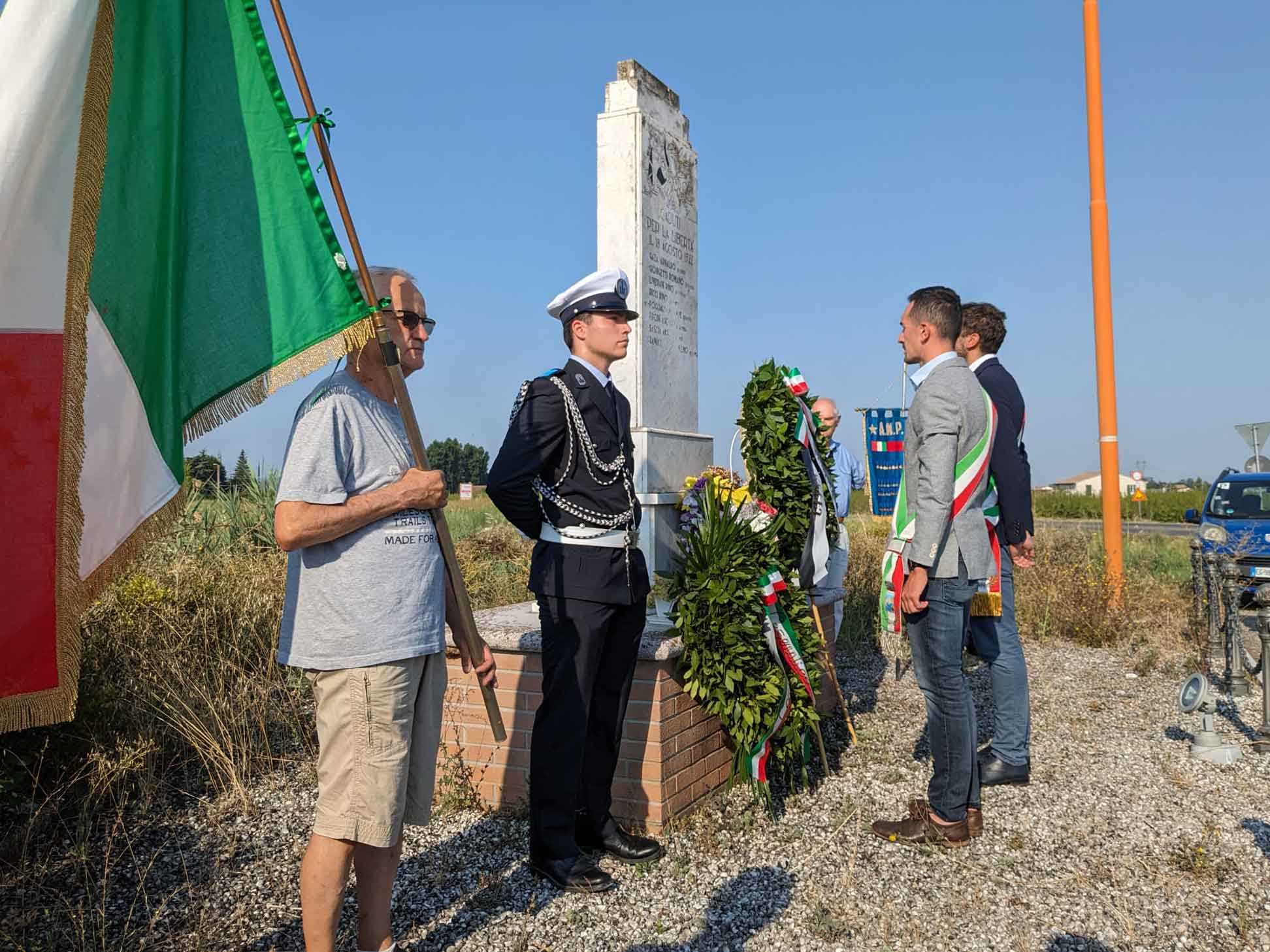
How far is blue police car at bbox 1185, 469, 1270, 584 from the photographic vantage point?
10484 millimetres

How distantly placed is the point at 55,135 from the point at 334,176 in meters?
0.64

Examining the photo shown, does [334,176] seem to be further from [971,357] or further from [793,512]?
[971,357]

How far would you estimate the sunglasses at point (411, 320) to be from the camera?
2.82 m

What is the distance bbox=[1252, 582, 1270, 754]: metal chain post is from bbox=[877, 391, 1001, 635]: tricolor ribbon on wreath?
2.06 meters

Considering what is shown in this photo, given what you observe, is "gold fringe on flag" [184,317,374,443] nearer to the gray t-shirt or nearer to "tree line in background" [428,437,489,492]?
the gray t-shirt

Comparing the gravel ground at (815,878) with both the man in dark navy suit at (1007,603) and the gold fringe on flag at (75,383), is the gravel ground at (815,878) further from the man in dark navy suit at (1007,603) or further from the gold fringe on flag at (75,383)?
the gold fringe on flag at (75,383)

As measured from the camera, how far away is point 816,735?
190 inches

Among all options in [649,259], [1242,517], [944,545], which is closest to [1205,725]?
[944,545]

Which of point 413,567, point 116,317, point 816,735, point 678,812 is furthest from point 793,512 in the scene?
point 116,317

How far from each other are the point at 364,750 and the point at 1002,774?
3432 millimetres

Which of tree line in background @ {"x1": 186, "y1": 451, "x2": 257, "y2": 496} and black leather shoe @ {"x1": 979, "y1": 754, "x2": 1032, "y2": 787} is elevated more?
tree line in background @ {"x1": 186, "y1": 451, "x2": 257, "y2": 496}

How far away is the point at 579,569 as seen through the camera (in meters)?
3.58

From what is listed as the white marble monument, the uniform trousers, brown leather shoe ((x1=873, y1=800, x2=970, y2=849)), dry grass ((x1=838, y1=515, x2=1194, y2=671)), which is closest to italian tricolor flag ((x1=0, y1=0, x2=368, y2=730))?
the uniform trousers

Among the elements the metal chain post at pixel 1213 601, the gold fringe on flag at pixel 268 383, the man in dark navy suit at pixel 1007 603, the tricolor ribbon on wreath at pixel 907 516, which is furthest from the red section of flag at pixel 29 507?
the metal chain post at pixel 1213 601
